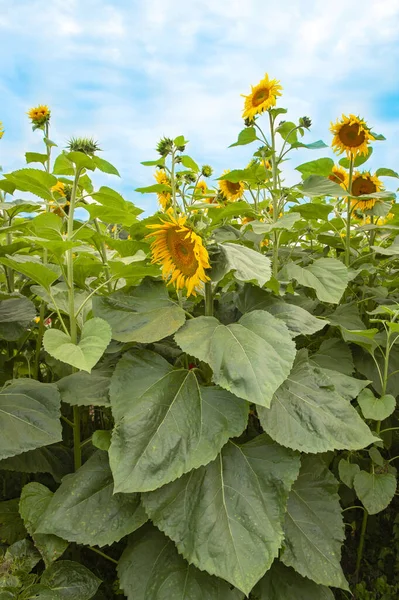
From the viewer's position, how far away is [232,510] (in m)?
1.27

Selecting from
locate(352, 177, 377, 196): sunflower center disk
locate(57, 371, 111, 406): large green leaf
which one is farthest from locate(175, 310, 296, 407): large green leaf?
locate(352, 177, 377, 196): sunflower center disk

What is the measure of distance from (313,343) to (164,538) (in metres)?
1.01

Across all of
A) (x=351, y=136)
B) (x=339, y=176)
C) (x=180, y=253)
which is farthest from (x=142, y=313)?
(x=339, y=176)

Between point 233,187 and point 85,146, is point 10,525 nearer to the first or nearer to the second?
point 85,146

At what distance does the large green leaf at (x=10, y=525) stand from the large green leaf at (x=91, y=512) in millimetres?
331

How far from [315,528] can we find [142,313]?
2.48 feet

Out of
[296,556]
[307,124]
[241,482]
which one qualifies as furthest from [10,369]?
[307,124]

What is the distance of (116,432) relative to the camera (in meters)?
1.27

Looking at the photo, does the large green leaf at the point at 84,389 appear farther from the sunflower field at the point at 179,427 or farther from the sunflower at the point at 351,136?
the sunflower at the point at 351,136

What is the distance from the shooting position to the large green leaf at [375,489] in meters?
1.69

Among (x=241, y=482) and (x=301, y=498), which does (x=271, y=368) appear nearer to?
(x=241, y=482)

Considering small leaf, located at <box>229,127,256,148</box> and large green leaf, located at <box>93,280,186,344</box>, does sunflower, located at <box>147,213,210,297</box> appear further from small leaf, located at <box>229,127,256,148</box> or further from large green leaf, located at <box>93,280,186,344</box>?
small leaf, located at <box>229,127,256,148</box>

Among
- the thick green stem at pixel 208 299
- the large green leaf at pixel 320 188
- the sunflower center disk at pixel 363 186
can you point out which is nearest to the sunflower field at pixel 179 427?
the thick green stem at pixel 208 299

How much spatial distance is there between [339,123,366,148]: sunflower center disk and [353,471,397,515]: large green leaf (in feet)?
4.77
